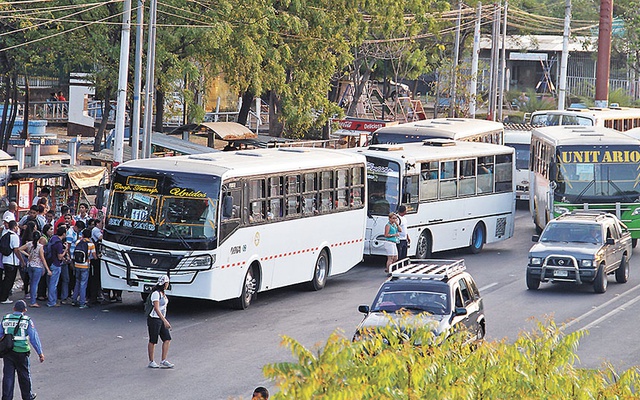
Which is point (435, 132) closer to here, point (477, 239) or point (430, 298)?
point (477, 239)

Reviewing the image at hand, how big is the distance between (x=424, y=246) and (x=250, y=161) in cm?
745

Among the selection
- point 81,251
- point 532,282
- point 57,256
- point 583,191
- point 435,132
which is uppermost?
point 435,132

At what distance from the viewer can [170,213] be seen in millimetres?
20812

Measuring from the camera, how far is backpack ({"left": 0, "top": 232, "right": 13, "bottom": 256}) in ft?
69.8

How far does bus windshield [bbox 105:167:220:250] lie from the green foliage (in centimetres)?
1281

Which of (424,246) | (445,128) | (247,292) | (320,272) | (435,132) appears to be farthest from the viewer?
Answer: (445,128)

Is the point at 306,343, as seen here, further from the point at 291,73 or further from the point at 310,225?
the point at 291,73

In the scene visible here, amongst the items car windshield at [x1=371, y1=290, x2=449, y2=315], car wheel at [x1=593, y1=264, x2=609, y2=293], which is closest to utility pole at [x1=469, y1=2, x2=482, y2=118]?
car wheel at [x1=593, y1=264, x2=609, y2=293]

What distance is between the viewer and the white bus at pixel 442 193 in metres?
27.8

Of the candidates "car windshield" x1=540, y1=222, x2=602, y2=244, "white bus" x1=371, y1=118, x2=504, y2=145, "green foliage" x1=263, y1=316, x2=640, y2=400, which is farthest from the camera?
"white bus" x1=371, y1=118, x2=504, y2=145

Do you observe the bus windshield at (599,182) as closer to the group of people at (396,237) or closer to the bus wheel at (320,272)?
the group of people at (396,237)

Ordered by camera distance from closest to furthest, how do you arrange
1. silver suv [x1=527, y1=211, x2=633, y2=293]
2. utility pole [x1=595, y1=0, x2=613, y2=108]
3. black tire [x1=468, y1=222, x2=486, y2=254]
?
silver suv [x1=527, y1=211, x2=633, y2=293] < black tire [x1=468, y1=222, x2=486, y2=254] < utility pole [x1=595, y1=0, x2=613, y2=108]

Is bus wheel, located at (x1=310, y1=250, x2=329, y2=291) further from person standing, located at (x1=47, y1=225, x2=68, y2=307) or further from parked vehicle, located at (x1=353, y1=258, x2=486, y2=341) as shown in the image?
parked vehicle, located at (x1=353, y1=258, x2=486, y2=341)

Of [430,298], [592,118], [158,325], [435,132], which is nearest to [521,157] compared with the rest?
[592,118]
